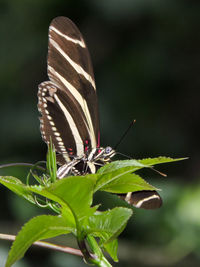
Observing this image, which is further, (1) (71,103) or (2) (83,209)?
(1) (71,103)

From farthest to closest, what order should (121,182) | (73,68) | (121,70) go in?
(121,70)
(73,68)
(121,182)

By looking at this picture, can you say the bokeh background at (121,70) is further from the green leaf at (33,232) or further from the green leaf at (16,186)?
the green leaf at (33,232)

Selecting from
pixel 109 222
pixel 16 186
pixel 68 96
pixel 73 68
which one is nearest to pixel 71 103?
pixel 68 96

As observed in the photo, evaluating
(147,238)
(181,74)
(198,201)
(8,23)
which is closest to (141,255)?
(147,238)

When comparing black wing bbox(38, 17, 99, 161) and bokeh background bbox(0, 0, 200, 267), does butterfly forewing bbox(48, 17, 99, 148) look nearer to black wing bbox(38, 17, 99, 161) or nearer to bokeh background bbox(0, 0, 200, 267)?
black wing bbox(38, 17, 99, 161)

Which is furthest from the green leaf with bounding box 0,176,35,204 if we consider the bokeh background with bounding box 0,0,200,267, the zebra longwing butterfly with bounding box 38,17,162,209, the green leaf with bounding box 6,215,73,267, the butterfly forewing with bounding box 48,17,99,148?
Result: the bokeh background with bounding box 0,0,200,267

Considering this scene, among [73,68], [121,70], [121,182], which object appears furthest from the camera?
[121,70]

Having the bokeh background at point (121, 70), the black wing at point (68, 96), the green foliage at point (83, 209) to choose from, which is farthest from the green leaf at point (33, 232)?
the bokeh background at point (121, 70)

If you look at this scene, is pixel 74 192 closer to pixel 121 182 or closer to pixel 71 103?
pixel 121 182
